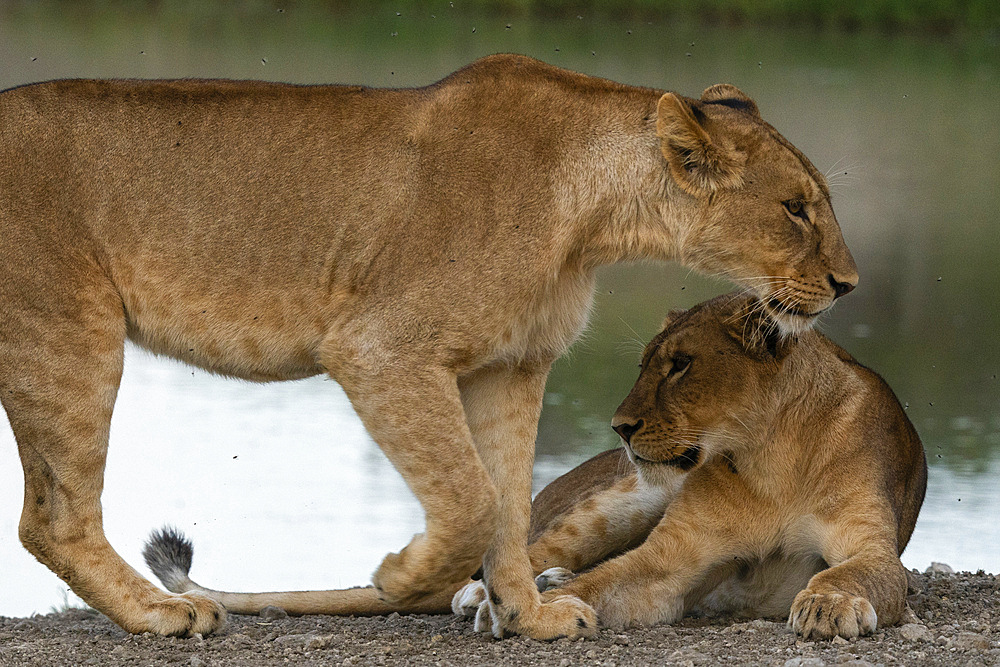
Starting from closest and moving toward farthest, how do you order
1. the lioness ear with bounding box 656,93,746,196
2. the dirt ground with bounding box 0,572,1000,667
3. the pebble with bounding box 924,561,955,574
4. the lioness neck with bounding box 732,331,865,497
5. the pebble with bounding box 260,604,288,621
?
the dirt ground with bounding box 0,572,1000,667
the lioness ear with bounding box 656,93,746,196
the lioness neck with bounding box 732,331,865,497
the pebble with bounding box 260,604,288,621
the pebble with bounding box 924,561,955,574

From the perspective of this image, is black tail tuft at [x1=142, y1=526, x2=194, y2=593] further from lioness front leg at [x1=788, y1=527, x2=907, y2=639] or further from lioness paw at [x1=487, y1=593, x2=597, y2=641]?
lioness front leg at [x1=788, y1=527, x2=907, y2=639]

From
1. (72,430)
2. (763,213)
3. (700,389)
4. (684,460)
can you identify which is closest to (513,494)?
(684,460)

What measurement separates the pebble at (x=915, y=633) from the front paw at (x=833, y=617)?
8 cm

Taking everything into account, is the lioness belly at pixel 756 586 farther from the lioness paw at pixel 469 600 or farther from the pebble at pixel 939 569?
the pebble at pixel 939 569

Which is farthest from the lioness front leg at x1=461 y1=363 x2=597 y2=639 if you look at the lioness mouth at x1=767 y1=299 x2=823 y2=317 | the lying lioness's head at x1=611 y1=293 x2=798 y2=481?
the lioness mouth at x1=767 y1=299 x2=823 y2=317

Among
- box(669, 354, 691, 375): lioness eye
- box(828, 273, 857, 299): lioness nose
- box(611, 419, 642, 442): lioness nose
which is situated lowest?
box(611, 419, 642, 442): lioness nose

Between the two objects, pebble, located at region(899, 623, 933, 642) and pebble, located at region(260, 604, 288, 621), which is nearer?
pebble, located at region(899, 623, 933, 642)

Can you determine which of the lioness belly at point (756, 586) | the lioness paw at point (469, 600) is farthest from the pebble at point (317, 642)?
the lioness belly at point (756, 586)

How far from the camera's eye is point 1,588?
5.82 metres

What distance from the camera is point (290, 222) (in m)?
4.13

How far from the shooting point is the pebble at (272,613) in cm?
459

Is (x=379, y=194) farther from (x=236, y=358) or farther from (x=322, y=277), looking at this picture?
(x=236, y=358)

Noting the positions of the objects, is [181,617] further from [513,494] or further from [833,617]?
[833,617]

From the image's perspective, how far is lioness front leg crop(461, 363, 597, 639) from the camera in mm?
4113
